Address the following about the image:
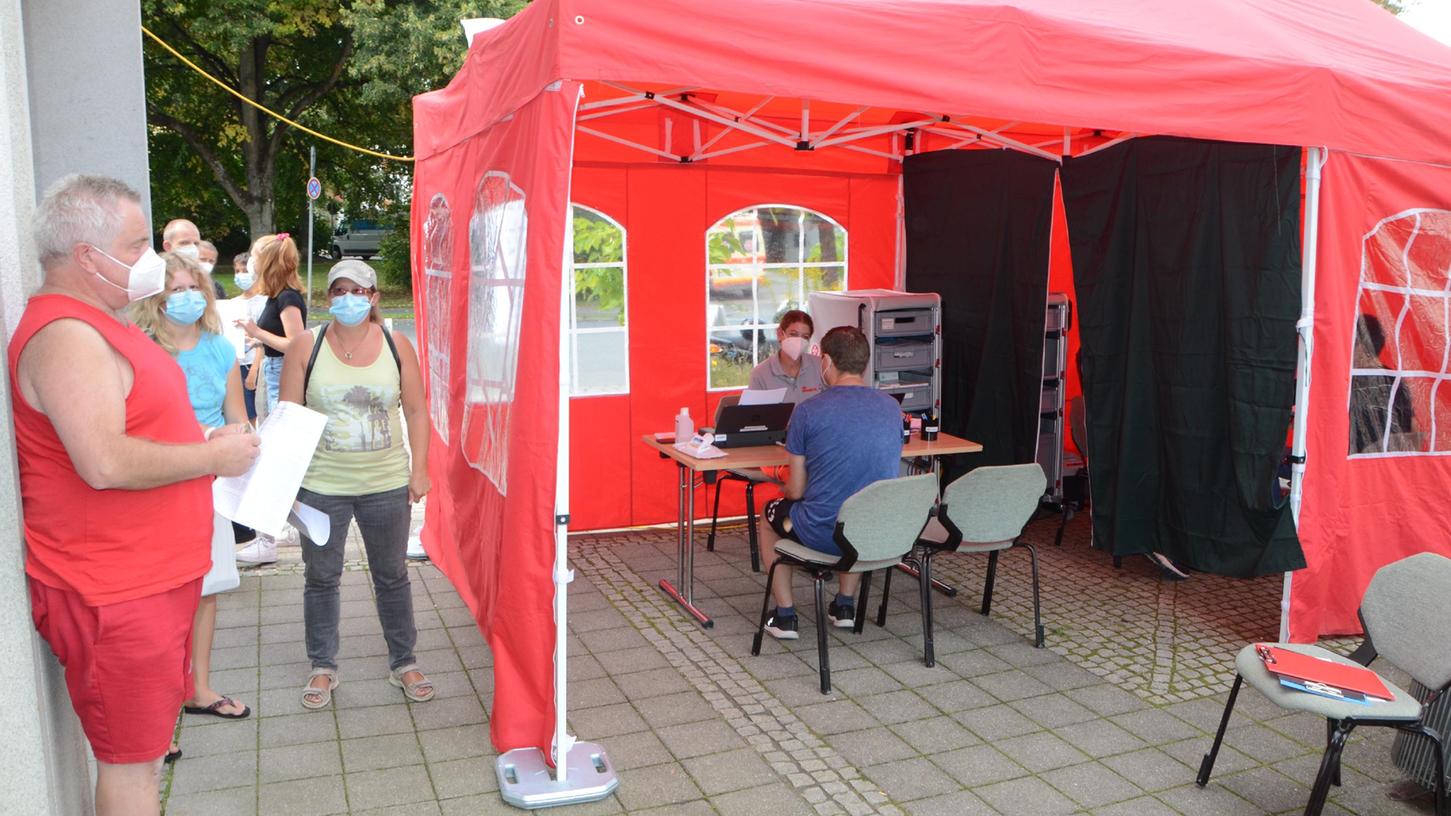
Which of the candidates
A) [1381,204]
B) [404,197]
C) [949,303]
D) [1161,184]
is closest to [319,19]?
[404,197]

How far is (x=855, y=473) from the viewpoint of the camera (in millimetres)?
4555

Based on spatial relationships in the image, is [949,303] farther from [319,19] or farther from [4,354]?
[319,19]

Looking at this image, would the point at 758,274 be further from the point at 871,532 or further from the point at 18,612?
the point at 18,612

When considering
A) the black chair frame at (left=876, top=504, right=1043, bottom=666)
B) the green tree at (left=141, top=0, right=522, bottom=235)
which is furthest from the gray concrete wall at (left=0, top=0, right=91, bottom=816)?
the green tree at (left=141, top=0, right=522, bottom=235)

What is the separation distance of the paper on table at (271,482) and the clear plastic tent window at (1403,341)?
14.7 feet

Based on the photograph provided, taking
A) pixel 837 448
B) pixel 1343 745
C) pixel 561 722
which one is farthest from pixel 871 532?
pixel 1343 745

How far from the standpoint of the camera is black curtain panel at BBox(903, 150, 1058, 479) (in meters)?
6.41

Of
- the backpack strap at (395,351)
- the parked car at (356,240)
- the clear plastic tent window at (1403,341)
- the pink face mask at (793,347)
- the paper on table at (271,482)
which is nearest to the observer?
the paper on table at (271,482)

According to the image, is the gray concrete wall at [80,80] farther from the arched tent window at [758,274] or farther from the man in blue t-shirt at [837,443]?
the arched tent window at [758,274]

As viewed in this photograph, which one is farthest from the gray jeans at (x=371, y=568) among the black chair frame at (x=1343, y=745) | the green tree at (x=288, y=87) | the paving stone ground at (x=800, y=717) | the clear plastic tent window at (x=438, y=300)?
the green tree at (x=288, y=87)

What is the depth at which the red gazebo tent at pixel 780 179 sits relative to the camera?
11.2 ft

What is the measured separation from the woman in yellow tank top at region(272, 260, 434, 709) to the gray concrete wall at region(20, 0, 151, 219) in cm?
95

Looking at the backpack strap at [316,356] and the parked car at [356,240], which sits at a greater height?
the parked car at [356,240]

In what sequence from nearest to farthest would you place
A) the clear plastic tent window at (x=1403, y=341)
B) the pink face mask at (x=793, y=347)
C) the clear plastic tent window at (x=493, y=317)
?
the clear plastic tent window at (x=493, y=317) → the clear plastic tent window at (x=1403, y=341) → the pink face mask at (x=793, y=347)
